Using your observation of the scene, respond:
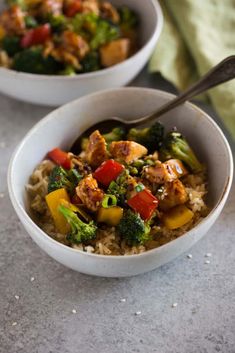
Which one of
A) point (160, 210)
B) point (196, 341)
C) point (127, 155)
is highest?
point (127, 155)

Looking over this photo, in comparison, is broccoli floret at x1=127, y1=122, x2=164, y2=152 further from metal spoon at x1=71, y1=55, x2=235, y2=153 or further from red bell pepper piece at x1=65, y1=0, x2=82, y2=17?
red bell pepper piece at x1=65, y1=0, x2=82, y2=17

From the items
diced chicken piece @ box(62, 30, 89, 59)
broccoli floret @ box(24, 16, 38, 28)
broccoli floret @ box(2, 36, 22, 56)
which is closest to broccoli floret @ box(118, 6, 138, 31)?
diced chicken piece @ box(62, 30, 89, 59)

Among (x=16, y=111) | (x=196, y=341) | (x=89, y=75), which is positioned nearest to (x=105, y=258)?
(x=196, y=341)

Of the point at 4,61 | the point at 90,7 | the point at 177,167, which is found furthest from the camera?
the point at 90,7

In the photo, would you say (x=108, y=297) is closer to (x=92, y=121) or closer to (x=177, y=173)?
(x=177, y=173)

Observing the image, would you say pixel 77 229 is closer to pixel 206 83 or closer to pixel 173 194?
pixel 173 194

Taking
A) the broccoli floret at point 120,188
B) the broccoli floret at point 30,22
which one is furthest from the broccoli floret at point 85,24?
the broccoli floret at point 120,188

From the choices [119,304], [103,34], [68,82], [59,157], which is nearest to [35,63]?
[68,82]
